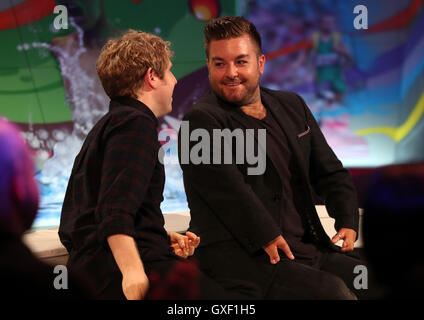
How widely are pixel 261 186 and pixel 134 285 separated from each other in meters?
0.79

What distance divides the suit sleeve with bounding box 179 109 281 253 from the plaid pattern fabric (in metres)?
0.26

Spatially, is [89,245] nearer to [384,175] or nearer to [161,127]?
[384,175]

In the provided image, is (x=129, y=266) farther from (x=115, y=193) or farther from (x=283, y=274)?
(x=283, y=274)

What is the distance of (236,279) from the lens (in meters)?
2.14

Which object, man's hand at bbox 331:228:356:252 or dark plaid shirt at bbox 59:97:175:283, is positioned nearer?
dark plaid shirt at bbox 59:97:175:283

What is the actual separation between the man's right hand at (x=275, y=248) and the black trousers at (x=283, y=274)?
0.09 feet

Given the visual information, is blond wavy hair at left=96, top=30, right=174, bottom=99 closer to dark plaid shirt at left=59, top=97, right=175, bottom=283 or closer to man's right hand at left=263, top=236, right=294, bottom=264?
dark plaid shirt at left=59, top=97, right=175, bottom=283

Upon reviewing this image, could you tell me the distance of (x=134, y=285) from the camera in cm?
165

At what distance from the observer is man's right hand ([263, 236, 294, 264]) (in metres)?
2.12

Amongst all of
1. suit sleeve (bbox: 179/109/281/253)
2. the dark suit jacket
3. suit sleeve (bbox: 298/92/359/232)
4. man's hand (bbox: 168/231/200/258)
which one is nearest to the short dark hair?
the dark suit jacket

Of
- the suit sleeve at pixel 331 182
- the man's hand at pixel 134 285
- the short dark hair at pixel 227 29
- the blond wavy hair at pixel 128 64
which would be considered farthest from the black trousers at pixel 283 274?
the short dark hair at pixel 227 29

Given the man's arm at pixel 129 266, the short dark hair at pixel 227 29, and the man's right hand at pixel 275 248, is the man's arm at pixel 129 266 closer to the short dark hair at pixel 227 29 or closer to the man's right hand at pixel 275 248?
the man's right hand at pixel 275 248

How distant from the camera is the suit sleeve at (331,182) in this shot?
2398 millimetres

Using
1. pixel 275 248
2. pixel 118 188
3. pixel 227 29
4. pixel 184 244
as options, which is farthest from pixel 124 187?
pixel 227 29
